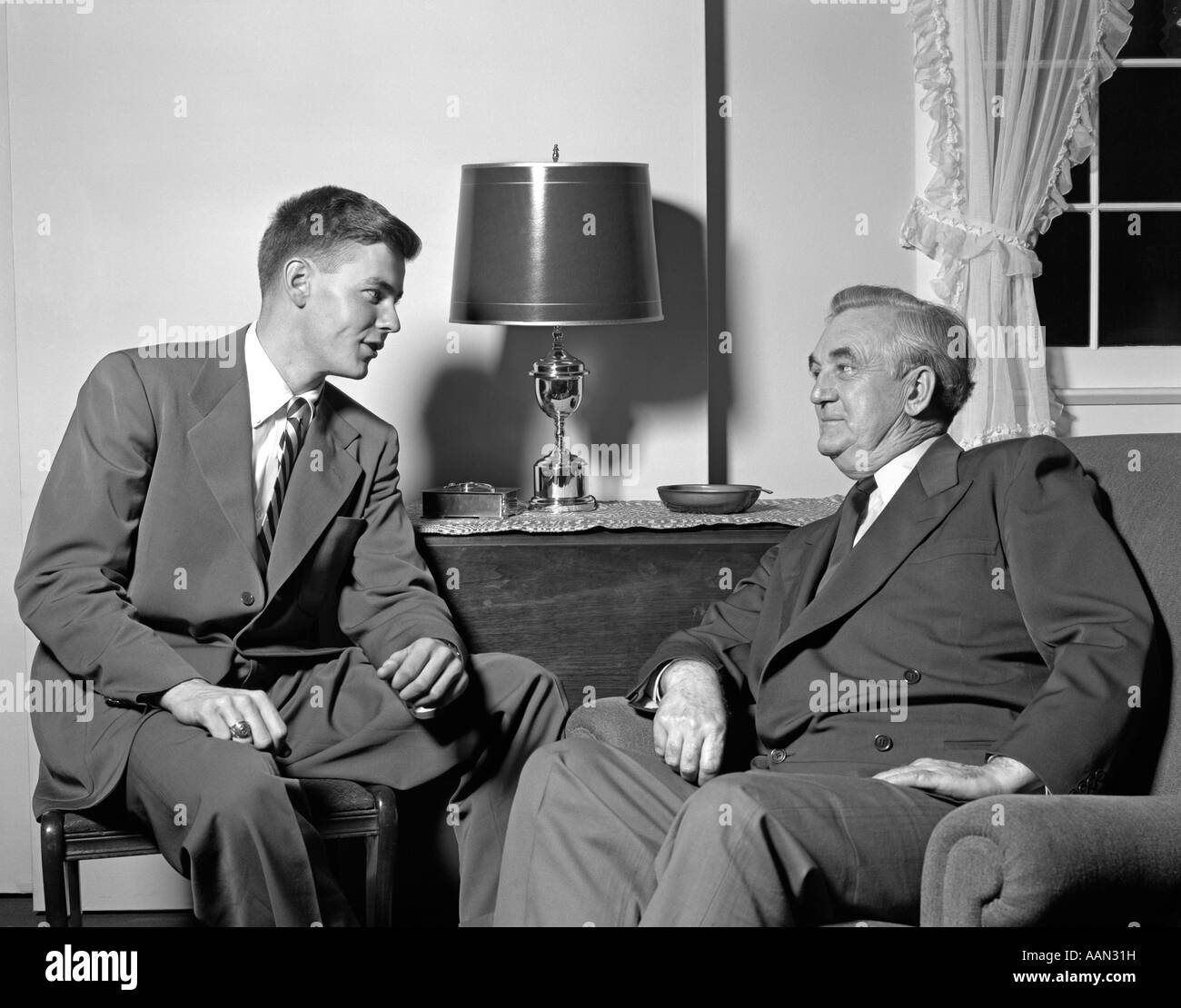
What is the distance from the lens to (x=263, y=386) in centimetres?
235

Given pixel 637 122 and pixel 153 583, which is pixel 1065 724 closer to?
pixel 153 583

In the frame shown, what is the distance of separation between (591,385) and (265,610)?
3.48 ft

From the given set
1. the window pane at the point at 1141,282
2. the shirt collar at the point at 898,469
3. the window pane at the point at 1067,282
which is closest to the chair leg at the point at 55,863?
the shirt collar at the point at 898,469

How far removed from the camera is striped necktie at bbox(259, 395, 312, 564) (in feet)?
7.55

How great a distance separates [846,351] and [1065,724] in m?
0.70

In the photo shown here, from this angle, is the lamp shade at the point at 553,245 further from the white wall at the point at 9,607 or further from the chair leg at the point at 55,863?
the chair leg at the point at 55,863

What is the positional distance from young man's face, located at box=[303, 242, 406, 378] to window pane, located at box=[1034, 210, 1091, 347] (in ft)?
5.47

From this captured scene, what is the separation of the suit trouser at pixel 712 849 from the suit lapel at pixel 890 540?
0.79ft

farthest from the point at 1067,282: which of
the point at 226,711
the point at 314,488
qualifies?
the point at 226,711

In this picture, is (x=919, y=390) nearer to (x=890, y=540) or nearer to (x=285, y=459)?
(x=890, y=540)

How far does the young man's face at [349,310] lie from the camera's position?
2.33 metres

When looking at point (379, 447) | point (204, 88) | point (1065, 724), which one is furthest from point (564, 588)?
point (204, 88)

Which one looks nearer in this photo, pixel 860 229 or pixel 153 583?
pixel 153 583

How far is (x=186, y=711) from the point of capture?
2.03 metres
